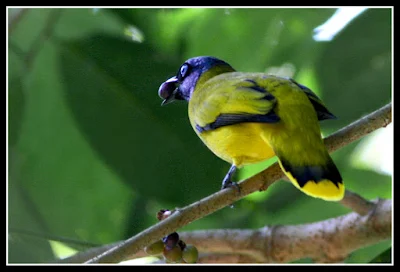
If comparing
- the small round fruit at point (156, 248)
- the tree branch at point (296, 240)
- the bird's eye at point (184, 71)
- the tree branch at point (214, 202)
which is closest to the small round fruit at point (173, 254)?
the small round fruit at point (156, 248)

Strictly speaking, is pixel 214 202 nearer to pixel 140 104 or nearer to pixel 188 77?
pixel 188 77

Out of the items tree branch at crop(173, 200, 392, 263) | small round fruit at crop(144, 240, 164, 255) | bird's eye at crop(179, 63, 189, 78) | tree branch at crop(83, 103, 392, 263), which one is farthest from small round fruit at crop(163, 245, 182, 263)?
bird's eye at crop(179, 63, 189, 78)

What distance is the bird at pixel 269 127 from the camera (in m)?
1.24

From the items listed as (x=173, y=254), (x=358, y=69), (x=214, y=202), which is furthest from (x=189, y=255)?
(x=358, y=69)

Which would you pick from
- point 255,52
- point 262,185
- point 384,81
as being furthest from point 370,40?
point 262,185

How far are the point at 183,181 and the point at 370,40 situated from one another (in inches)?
30.2

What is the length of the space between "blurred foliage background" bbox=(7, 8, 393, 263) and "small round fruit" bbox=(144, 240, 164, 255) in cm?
48

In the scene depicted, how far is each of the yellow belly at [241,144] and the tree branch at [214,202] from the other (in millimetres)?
49

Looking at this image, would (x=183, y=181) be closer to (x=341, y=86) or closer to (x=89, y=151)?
(x=89, y=151)

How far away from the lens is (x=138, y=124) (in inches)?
82.3

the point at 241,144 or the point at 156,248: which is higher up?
the point at 241,144

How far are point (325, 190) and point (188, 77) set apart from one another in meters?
0.87

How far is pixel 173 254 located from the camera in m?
1.46

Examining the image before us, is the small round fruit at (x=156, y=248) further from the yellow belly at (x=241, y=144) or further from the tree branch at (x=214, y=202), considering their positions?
the yellow belly at (x=241, y=144)
